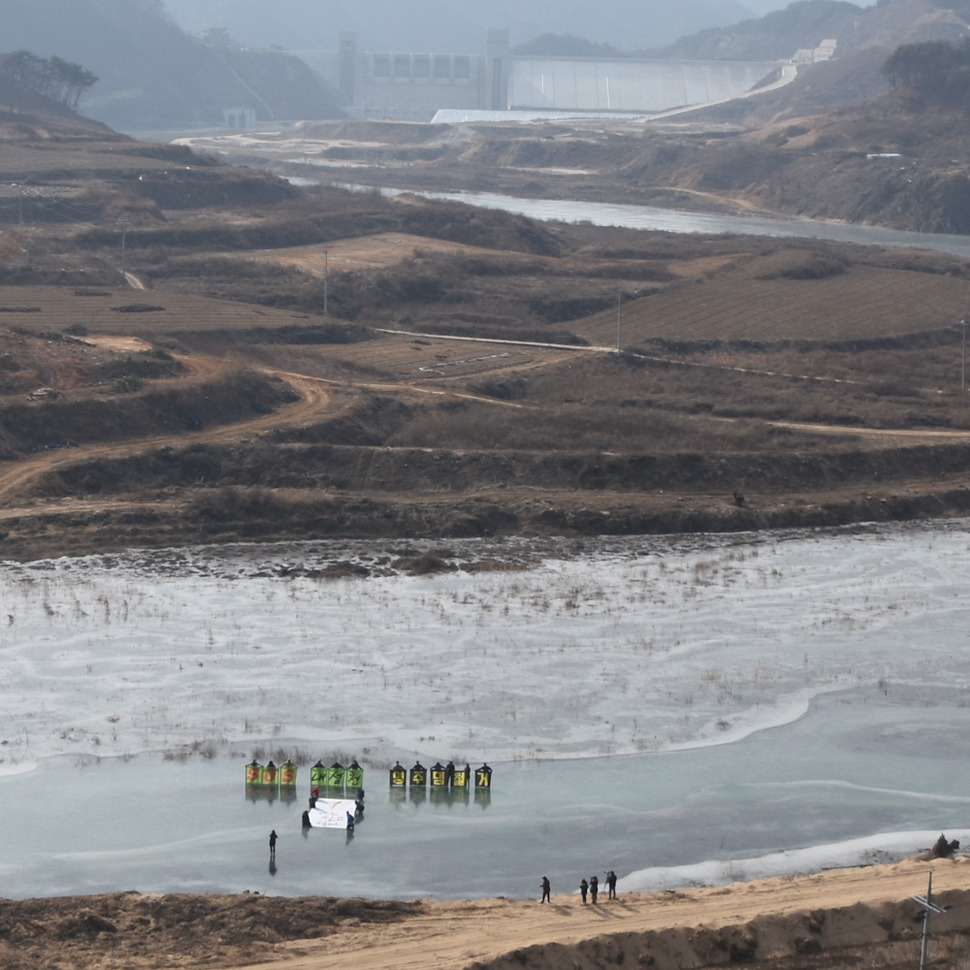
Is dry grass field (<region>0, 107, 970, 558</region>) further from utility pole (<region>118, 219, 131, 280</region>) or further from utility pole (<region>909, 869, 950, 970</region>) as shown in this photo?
utility pole (<region>909, 869, 950, 970</region>)

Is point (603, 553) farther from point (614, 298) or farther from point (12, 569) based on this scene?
point (614, 298)

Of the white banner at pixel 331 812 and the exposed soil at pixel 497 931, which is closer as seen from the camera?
the exposed soil at pixel 497 931

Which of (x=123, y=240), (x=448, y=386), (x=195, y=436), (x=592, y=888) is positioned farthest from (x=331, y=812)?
(x=123, y=240)

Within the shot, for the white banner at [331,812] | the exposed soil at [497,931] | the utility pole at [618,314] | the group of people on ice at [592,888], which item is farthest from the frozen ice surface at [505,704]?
the utility pole at [618,314]

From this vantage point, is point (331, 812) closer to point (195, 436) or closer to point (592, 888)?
point (592, 888)

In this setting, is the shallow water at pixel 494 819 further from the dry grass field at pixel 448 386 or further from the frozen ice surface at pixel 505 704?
the dry grass field at pixel 448 386

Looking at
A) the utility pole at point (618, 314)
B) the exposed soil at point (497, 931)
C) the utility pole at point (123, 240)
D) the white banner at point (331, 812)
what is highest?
the utility pole at point (123, 240)
